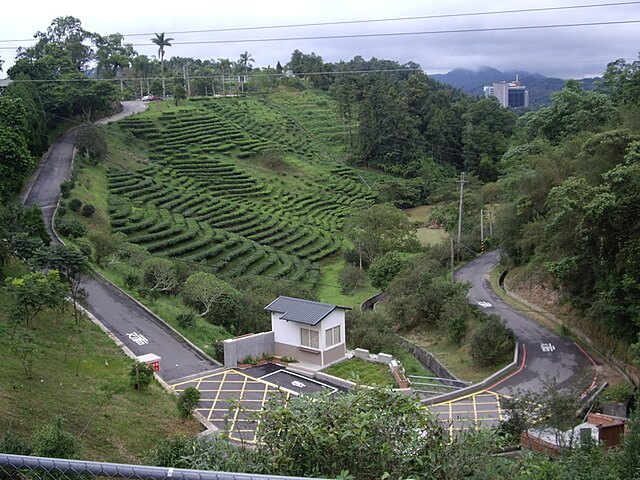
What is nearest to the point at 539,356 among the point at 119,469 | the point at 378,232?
the point at 378,232

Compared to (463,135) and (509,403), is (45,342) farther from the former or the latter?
(463,135)

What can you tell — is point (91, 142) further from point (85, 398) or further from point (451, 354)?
point (85, 398)

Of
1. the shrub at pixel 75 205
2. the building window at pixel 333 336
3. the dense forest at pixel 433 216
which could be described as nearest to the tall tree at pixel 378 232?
the dense forest at pixel 433 216

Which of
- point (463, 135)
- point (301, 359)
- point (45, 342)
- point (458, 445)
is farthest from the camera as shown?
point (463, 135)

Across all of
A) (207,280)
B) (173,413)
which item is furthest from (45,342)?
(207,280)

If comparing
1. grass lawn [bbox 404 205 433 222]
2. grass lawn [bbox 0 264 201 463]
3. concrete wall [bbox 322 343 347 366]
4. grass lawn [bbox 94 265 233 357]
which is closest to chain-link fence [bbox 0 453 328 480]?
grass lawn [bbox 0 264 201 463]

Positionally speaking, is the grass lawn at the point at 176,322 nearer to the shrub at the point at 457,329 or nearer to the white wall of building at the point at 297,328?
the white wall of building at the point at 297,328
